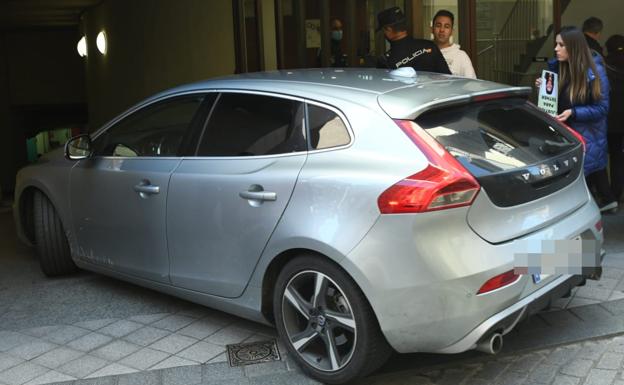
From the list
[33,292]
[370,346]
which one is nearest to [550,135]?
[370,346]

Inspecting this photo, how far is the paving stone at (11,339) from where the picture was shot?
4.21m

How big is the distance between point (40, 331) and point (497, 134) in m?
2.96

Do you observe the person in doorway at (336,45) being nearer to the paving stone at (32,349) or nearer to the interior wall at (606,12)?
the interior wall at (606,12)

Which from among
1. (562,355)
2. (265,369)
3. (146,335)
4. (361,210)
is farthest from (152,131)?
(562,355)

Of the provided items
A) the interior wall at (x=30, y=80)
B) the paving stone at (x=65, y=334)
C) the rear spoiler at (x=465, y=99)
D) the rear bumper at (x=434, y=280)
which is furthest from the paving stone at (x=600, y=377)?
the interior wall at (x=30, y=80)

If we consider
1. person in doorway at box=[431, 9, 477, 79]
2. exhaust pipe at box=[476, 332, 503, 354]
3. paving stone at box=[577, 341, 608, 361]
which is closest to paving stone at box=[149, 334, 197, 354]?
exhaust pipe at box=[476, 332, 503, 354]

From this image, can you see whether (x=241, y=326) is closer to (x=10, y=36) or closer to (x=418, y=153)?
(x=418, y=153)

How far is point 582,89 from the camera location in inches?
211

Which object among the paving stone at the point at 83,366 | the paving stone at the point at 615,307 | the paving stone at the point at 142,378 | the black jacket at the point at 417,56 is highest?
the black jacket at the point at 417,56

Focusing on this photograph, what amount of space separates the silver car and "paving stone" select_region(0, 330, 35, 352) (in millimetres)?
761

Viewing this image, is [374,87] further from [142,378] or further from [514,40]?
[514,40]

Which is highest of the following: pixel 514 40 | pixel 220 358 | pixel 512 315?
pixel 514 40

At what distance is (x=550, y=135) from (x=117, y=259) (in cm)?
277

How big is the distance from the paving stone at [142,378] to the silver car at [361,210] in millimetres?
528
